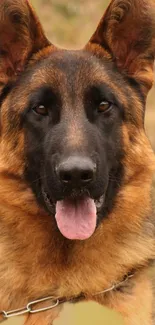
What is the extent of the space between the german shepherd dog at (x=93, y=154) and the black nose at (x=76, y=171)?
108 millimetres

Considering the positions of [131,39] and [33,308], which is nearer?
[33,308]

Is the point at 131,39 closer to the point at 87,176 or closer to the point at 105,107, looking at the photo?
the point at 105,107

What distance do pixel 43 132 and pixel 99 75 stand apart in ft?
1.53

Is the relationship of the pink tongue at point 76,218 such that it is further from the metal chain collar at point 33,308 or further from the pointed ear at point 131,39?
the pointed ear at point 131,39

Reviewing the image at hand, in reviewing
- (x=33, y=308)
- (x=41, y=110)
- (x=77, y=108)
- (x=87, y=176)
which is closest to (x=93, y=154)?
(x=87, y=176)

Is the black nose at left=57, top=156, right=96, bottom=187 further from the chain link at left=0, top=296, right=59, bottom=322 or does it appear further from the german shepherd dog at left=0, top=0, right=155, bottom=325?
the chain link at left=0, top=296, right=59, bottom=322

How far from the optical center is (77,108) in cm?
400

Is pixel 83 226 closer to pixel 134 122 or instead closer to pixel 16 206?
pixel 16 206

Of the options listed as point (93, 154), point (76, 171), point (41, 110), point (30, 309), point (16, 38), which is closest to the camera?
point (76, 171)

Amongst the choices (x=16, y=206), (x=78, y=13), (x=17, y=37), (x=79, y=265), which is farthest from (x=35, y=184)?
(x=78, y=13)

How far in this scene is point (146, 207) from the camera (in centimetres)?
426

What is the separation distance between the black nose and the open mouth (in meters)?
0.18

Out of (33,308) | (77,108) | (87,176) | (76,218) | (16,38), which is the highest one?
(16,38)

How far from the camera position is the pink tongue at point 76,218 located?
3.84 meters
